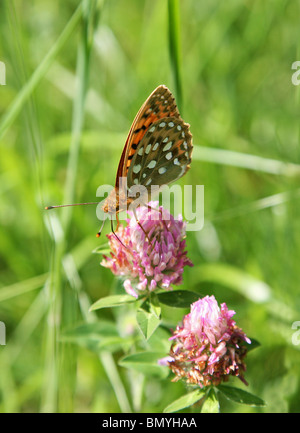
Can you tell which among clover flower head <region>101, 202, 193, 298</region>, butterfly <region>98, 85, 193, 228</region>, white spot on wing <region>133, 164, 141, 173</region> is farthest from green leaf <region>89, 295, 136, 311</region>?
white spot on wing <region>133, 164, 141, 173</region>

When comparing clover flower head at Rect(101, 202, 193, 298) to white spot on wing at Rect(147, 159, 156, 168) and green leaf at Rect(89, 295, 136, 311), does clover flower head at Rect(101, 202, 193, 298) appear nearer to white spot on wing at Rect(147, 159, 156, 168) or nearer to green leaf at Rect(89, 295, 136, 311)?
green leaf at Rect(89, 295, 136, 311)

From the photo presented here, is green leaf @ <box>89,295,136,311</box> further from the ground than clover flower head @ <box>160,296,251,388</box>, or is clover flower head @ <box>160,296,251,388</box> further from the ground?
green leaf @ <box>89,295,136,311</box>

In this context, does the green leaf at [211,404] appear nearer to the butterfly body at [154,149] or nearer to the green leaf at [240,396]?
the green leaf at [240,396]

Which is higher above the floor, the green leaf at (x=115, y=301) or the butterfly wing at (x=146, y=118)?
the butterfly wing at (x=146, y=118)

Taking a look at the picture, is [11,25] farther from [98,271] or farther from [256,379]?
[256,379]

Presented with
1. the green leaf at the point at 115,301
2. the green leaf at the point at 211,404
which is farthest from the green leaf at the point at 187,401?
the green leaf at the point at 115,301
